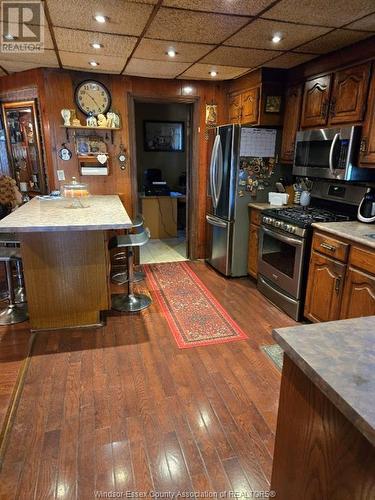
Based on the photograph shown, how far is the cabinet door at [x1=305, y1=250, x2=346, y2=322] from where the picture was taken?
8.11 feet

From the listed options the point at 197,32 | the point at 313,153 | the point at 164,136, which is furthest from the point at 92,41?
the point at 164,136

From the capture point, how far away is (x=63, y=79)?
3.67 meters

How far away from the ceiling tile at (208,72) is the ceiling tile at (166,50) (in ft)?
1.07

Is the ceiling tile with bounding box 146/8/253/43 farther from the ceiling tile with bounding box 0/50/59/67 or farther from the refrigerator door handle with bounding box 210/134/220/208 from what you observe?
the refrigerator door handle with bounding box 210/134/220/208

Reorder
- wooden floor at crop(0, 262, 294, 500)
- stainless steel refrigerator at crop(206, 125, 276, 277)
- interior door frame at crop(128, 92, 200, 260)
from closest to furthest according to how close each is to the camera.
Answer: wooden floor at crop(0, 262, 294, 500)
stainless steel refrigerator at crop(206, 125, 276, 277)
interior door frame at crop(128, 92, 200, 260)

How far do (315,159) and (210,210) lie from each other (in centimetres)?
159

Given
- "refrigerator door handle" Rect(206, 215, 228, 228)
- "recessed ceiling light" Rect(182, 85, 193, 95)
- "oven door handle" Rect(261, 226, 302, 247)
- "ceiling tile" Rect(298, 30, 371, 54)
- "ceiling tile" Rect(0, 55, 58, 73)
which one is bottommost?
"refrigerator door handle" Rect(206, 215, 228, 228)

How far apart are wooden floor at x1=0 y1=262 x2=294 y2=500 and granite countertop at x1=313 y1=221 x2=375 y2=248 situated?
1.02m

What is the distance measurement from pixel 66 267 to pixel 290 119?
2702 millimetres

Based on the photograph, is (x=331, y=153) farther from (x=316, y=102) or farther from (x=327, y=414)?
(x=327, y=414)

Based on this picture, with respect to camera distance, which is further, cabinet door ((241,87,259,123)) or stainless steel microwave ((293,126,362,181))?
cabinet door ((241,87,259,123))

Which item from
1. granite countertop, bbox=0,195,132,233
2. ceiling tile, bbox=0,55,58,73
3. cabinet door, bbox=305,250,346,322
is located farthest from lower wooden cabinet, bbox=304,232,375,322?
ceiling tile, bbox=0,55,58,73

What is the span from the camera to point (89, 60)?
3.17 metres

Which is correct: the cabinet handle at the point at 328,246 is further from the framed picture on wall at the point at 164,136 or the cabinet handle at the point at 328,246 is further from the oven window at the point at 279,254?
the framed picture on wall at the point at 164,136
